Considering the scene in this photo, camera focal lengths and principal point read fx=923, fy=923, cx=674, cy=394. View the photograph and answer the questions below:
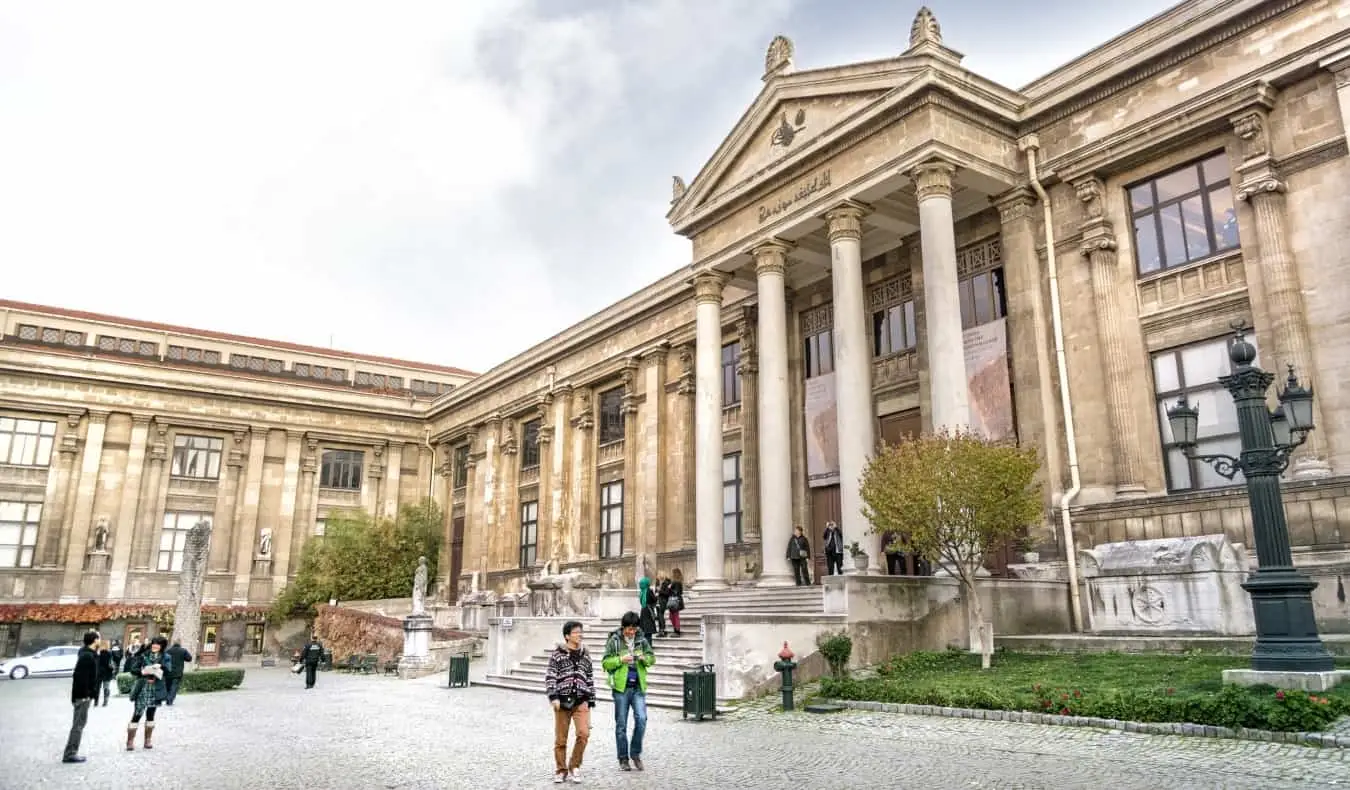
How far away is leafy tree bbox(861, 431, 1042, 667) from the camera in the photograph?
622 inches

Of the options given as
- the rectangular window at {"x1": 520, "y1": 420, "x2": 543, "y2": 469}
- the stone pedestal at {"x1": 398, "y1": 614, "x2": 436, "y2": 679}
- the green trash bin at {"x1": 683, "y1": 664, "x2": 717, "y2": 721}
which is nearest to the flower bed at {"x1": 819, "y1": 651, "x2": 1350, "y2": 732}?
the green trash bin at {"x1": 683, "y1": 664, "x2": 717, "y2": 721}

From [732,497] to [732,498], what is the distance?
0.03 meters

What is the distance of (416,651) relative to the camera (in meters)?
27.4

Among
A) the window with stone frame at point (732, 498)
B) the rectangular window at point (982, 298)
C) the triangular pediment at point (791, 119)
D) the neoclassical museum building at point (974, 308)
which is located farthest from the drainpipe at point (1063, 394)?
the window with stone frame at point (732, 498)

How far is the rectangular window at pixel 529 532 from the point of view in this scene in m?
40.2

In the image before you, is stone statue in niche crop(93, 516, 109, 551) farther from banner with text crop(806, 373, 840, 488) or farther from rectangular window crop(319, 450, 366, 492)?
banner with text crop(806, 373, 840, 488)

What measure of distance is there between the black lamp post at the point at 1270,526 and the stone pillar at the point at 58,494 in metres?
44.9

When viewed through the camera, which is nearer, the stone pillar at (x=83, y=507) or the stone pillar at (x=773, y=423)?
the stone pillar at (x=773, y=423)

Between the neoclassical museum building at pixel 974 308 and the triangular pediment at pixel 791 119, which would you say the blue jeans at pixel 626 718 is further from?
the triangular pediment at pixel 791 119

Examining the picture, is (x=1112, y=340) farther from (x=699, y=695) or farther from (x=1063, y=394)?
(x=699, y=695)

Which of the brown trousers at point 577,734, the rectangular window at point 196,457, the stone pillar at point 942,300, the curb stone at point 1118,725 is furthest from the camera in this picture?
the rectangular window at point 196,457

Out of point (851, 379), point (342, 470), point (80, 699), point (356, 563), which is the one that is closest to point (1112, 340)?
point (851, 379)

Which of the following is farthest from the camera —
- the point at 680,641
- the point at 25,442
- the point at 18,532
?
the point at 25,442

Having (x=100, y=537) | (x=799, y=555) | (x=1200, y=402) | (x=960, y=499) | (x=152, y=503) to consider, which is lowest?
(x=799, y=555)
